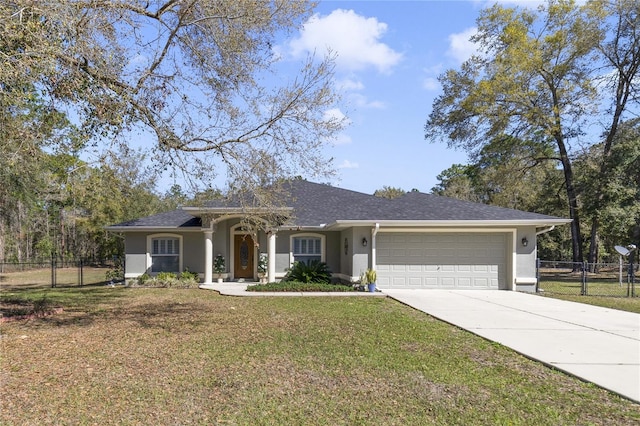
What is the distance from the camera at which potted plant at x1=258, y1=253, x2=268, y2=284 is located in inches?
692

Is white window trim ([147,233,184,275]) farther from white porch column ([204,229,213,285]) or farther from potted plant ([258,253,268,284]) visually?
potted plant ([258,253,268,284])

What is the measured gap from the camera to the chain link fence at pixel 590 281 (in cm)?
1510

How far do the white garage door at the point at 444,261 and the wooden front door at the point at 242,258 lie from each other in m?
5.82

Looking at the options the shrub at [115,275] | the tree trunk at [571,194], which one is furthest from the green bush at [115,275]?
the tree trunk at [571,194]

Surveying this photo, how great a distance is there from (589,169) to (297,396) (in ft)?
90.0

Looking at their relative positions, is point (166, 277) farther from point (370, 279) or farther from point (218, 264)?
point (370, 279)

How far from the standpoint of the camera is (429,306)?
11.6 m

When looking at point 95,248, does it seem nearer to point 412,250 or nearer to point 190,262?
point 190,262

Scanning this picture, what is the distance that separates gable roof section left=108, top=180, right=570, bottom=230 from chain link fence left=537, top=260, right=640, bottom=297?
7.50 feet

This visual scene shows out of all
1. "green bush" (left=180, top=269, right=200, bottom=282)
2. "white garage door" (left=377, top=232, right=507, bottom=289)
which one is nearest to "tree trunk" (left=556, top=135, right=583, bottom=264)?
"white garage door" (left=377, top=232, right=507, bottom=289)

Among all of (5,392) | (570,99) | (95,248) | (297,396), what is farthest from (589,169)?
(95,248)

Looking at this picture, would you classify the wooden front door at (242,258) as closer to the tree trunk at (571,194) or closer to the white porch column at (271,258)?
the white porch column at (271,258)

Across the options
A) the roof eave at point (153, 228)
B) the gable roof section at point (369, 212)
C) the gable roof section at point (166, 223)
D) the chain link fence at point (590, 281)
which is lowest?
the chain link fence at point (590, 281)

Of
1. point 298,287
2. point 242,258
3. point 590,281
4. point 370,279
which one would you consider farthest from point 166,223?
point 590,281
